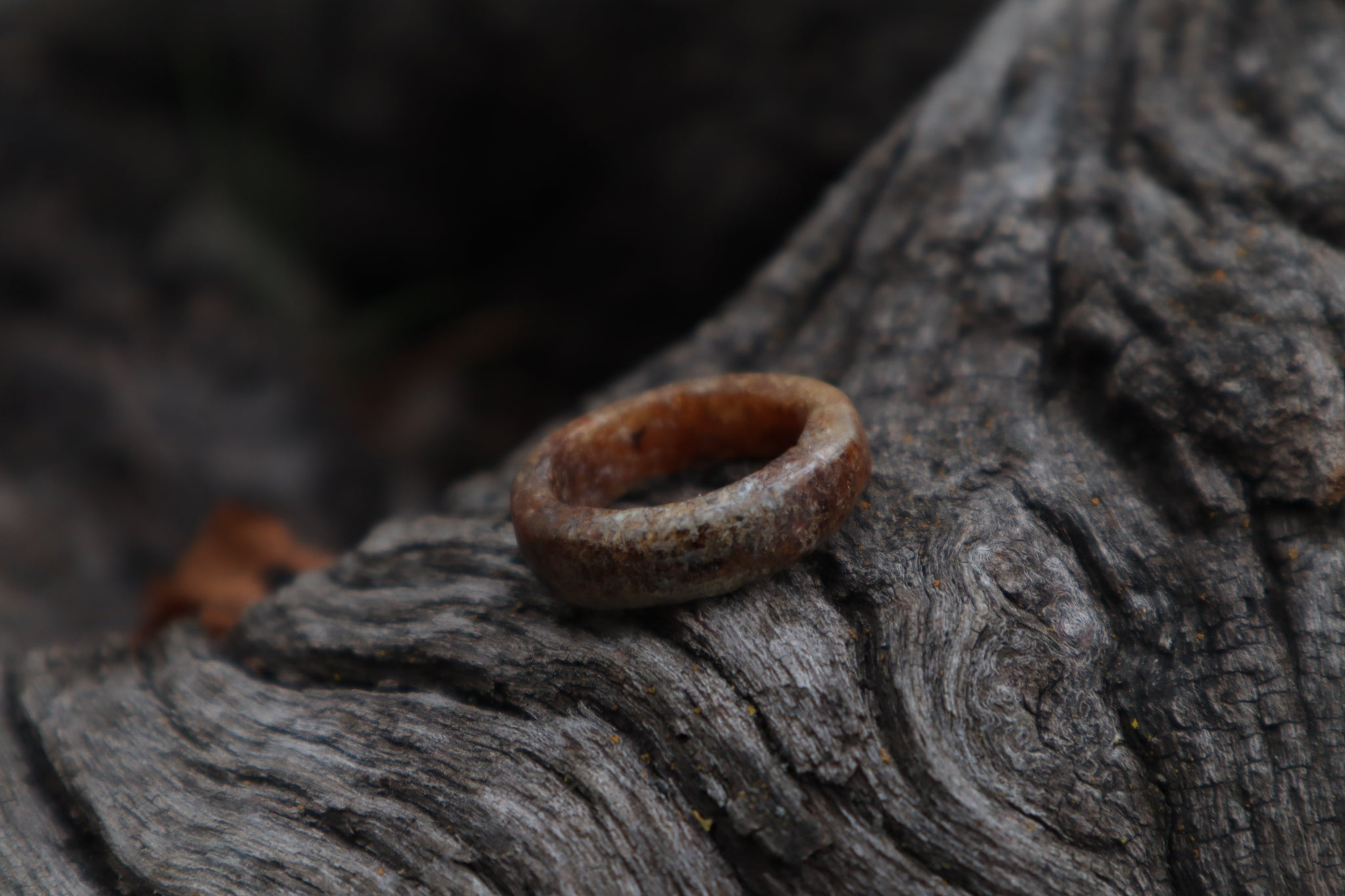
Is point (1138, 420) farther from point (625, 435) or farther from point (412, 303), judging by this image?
point (412, 303)

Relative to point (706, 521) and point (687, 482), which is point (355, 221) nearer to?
point (687, 482)

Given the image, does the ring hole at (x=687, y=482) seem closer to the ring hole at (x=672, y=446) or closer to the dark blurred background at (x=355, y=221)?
the ring hole at (x=672, y=446)

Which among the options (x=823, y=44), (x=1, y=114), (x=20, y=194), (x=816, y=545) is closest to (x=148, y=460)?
(x=20, y=194)

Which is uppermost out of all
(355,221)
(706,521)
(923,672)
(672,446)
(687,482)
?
(355,221)

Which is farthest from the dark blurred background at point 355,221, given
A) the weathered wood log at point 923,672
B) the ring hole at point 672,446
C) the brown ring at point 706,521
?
the brown ring at point 706,521

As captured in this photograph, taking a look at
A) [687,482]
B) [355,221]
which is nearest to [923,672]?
[687,482]

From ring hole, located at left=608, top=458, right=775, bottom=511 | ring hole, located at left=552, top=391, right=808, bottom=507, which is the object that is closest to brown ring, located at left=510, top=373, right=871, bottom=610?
ring hole, located at left=552, top=391, right=808, bottom=507

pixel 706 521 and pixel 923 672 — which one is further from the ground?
pixel 706 521
